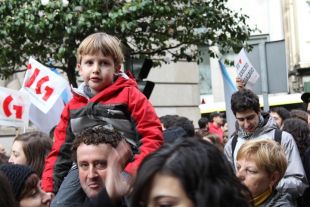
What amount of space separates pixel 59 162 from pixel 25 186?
59cm

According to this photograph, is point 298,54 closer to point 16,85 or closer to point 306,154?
point 16,85

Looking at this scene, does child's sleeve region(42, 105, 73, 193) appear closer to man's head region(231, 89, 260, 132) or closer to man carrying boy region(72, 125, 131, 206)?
man carrying boy region(72, 125, 131, 206)

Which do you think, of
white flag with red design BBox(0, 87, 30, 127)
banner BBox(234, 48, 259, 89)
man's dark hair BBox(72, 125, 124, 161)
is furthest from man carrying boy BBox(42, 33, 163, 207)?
banner BBox(234, 48, 259, 89)

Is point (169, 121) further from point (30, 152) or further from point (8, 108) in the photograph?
point (30, 152)

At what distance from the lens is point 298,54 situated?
1612 inches

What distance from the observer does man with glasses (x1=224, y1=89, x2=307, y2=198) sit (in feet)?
19.5

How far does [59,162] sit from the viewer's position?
437 centimetres

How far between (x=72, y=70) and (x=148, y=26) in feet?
4.95

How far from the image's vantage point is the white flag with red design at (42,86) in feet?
27.1

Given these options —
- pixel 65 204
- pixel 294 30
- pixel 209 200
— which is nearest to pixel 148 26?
pixel 65 204

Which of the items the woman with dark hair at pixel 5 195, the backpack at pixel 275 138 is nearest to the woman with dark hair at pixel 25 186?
the woman with dark hair at pixel 5 195

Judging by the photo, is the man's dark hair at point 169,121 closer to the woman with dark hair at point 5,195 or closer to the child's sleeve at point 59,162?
the child's sleeve at point 59,162

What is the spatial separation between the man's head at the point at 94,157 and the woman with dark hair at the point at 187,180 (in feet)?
3.10

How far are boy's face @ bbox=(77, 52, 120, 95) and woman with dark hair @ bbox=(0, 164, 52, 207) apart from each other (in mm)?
697
